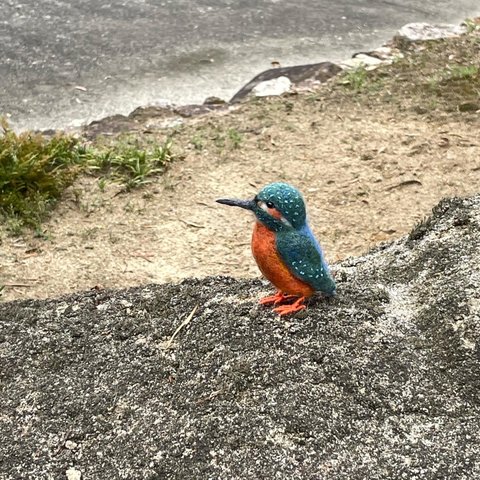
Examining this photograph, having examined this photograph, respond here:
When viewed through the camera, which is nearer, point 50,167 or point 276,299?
point 276,299

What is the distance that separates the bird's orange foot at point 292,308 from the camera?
8.84 feet

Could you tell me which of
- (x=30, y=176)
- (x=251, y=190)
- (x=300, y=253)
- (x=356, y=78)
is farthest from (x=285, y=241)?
Answer: (x=356, y=78)

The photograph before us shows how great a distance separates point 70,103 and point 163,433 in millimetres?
3632

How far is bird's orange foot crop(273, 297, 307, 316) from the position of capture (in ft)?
8.84

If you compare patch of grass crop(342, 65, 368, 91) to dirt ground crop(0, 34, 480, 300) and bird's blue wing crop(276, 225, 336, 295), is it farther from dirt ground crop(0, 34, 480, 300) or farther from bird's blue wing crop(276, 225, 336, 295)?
bird's blue wing crop(276, 225, 336, 295)

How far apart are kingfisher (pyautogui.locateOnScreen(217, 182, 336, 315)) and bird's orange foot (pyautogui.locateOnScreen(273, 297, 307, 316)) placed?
82 mm

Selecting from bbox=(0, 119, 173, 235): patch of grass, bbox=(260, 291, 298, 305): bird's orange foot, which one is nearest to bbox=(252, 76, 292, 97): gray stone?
bbox=(0, 119, 173, 235): patch of grass

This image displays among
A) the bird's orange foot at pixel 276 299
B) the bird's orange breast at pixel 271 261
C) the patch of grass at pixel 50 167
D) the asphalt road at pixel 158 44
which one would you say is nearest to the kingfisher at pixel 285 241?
the bird's orange breast at pixel 271 261

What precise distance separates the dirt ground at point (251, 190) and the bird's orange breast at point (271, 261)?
139 centimetres

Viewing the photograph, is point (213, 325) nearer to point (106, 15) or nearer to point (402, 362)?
point (402, 362)

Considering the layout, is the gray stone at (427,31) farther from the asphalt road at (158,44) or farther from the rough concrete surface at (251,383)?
the rough concrete surface at (251,383)

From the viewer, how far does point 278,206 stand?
2.45 m

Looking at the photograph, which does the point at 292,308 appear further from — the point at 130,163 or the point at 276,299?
the point at 130,163

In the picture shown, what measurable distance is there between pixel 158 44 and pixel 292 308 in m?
4.31
